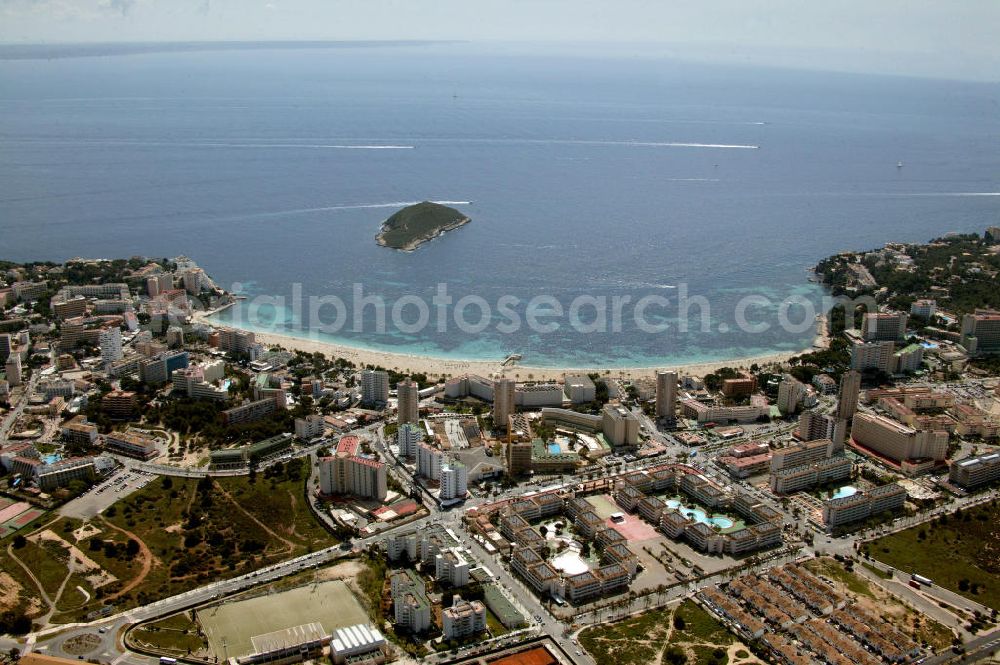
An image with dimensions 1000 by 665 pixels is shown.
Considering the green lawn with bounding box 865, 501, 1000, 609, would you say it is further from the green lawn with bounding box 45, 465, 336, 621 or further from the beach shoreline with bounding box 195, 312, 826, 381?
the green lawn with bounding box 45, 465, 336, 621

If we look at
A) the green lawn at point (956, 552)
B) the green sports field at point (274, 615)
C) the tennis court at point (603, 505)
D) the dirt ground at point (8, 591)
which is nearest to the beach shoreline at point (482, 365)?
the tennis court at point (603, 505)

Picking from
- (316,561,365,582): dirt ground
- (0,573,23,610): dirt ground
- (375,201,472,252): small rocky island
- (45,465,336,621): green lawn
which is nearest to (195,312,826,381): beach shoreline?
(45,465,336,621): green lawn

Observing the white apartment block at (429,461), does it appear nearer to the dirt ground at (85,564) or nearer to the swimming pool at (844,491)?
the dirt ground at (85,564)

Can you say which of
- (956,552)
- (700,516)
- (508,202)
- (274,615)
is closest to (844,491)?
(956,552)

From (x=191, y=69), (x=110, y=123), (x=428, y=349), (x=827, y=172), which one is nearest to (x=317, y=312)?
(x=428, y=349)

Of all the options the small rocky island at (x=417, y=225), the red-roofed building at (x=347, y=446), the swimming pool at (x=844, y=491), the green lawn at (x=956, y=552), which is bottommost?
the green lawn at (x=956, y=552)

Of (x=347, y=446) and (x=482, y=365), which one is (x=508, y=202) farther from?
(x=347, y=446)

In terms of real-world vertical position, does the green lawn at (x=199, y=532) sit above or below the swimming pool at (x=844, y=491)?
above
